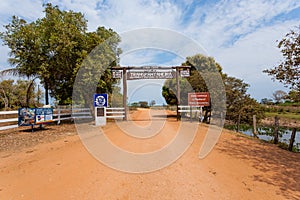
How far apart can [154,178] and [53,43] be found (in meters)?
11.3

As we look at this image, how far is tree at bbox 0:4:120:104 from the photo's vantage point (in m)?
11.6

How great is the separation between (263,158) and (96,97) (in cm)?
904

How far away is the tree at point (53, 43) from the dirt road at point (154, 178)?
8.20 meters

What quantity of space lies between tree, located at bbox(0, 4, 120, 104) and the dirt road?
8.20 meters

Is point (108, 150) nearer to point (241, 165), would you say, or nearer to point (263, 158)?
point (241, 165)

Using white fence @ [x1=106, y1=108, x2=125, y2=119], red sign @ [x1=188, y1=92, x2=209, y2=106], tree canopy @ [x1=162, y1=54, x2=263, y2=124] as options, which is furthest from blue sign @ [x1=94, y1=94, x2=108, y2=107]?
tree canopy @ [x1=162, y1=54, x2=263, y2=124]

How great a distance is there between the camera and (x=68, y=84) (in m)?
13.6

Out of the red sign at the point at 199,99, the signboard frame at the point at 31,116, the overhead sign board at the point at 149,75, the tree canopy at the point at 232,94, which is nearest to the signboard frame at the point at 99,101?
the signboard frame at the point at 31,116

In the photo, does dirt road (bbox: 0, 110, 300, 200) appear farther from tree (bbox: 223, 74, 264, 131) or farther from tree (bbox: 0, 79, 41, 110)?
tree (bbox: 0, 79, 41, 110)

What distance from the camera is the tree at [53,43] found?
1159cm

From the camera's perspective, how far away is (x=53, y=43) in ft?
37.8

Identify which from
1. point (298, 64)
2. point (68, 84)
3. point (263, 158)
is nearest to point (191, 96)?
point (298, 64)

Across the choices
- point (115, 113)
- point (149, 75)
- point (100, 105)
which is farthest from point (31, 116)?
point (149, 75)

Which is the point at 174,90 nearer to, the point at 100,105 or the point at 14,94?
the point at 100,105
